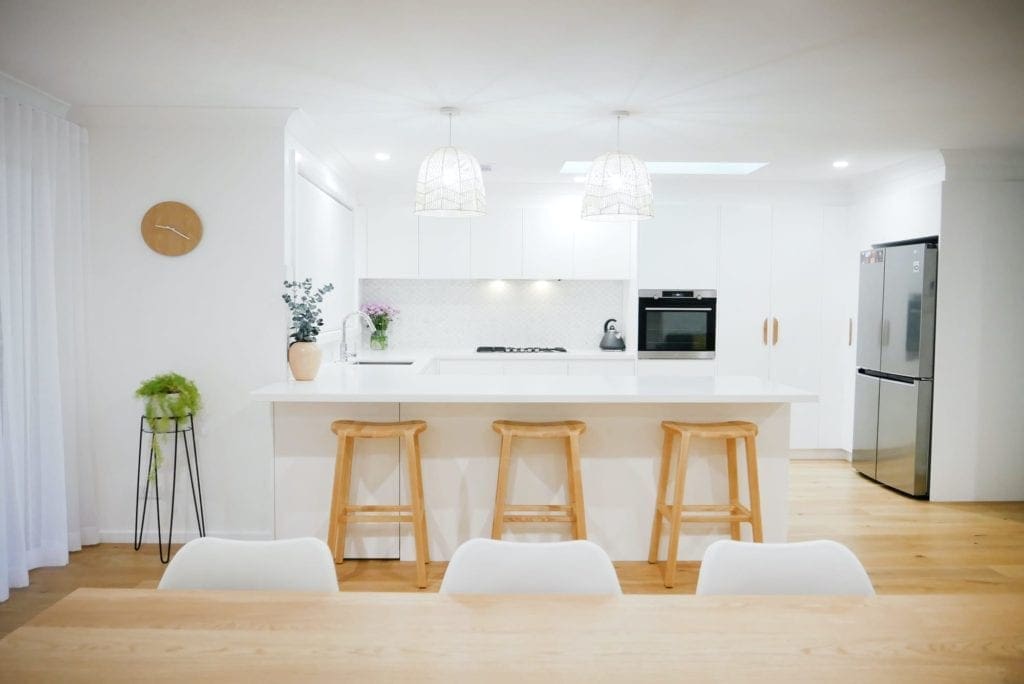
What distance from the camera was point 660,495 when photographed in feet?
11.0

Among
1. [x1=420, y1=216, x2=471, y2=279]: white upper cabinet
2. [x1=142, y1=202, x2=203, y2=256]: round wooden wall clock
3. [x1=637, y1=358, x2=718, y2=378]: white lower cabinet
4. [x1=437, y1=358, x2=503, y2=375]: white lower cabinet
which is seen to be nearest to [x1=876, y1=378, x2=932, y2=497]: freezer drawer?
[x1=637, y1=358, x2=718, y2=378]: white lower cabinet

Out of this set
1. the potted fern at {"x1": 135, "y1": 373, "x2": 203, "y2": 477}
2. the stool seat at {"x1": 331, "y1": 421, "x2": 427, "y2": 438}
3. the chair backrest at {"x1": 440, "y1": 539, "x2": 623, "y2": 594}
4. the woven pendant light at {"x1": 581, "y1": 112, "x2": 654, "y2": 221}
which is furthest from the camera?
the potted fern at {"x1": 135, "y1": 373, "x2": 203, "y2": 477}

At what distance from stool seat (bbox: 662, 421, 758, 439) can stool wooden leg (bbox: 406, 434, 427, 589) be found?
3.99 feet

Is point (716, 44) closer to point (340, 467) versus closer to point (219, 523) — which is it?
point (340, 467)

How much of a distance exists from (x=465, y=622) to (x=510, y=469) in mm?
2016

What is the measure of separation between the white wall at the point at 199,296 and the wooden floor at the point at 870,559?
0.46 metres

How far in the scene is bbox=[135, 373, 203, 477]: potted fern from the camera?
3.45 m

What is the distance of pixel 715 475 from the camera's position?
3412 mm

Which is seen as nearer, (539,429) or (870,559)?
(539,429)

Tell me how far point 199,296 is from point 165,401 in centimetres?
60

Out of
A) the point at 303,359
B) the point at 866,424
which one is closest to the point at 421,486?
the point at 303,359

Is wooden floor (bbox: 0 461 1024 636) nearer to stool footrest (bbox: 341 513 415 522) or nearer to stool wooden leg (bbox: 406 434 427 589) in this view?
stool wooden leg (bbox: 406 434 427 589)

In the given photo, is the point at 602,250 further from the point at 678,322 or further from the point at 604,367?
the point at 604,367

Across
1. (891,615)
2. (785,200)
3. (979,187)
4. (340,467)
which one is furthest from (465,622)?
(785,200)
